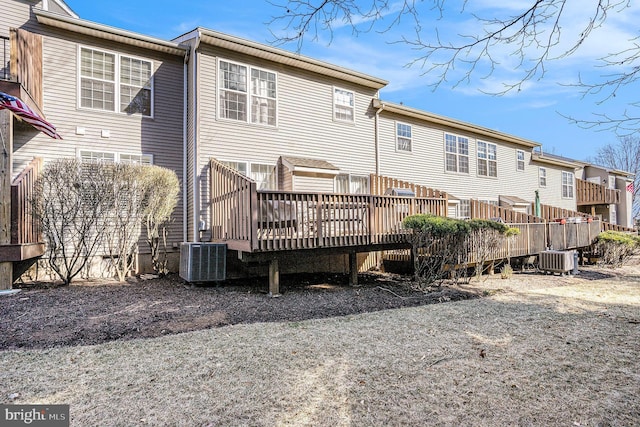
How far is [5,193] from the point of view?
6566mm

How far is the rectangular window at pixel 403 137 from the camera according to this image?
13.5 metres

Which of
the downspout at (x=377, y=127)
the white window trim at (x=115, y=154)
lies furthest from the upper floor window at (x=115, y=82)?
the downspout at (x=377, y=127)

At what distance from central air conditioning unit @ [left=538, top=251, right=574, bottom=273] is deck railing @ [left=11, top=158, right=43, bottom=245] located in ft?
42.2

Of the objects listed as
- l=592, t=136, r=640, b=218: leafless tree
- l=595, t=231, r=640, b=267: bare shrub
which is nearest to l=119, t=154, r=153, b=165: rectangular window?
l=595, t=231, r=640, b=267: bare shrub

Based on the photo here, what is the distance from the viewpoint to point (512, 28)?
3186 millimetres

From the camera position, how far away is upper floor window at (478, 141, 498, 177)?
16.5 meters

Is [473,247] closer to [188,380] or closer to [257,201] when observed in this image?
[257,201]

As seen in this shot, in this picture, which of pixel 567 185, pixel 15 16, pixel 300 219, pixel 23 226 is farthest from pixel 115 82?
pixel 567 185

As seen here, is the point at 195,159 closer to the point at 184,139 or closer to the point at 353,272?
the point at 184,139

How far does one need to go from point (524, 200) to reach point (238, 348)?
57.8 ft

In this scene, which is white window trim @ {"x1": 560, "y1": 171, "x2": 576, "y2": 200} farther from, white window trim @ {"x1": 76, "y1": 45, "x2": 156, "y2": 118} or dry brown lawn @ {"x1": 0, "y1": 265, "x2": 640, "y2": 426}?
white window trim @ {"x1": 76, "y1": 45, "x2": 156, "y2": 118}

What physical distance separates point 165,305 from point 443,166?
1232 cm

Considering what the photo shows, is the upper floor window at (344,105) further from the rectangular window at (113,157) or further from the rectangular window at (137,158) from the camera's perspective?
the rectangular window at (113,157)

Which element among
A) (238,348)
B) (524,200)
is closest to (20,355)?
(238,348)
